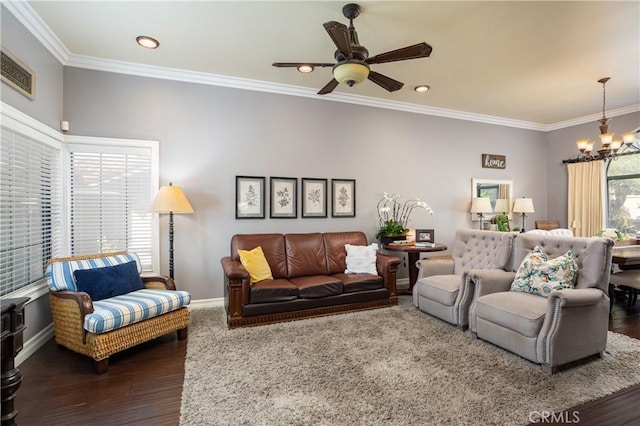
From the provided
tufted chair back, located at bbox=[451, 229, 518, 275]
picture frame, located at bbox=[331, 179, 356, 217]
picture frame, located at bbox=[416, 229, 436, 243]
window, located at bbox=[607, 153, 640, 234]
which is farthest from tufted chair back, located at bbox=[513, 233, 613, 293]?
window, located at bbox=[607, 153, 640, 234]

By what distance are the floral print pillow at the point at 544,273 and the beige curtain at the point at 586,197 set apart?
148 inches

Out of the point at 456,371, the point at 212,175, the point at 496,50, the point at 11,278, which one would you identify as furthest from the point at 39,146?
the point at 496,50

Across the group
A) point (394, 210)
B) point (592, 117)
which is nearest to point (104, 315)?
point (394, 210)

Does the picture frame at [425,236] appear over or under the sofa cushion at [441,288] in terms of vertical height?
over

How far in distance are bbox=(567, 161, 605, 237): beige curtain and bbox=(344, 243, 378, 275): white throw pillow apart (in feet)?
14.6

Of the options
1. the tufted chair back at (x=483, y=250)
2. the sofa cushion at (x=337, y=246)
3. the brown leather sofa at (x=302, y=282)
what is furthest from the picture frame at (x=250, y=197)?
the tufted chair back at (x=483, y=250)

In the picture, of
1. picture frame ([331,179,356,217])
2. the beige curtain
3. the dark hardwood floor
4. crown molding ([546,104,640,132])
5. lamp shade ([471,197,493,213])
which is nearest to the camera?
the dark hardwood floor

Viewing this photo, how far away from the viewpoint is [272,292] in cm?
356

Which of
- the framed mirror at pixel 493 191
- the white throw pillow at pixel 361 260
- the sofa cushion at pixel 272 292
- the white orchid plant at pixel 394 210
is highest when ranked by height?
the framed mirror at pixel 493 191

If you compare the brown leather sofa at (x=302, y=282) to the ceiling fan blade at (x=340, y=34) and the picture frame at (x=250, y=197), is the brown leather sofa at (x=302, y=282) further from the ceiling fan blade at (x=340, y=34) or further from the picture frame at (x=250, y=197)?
the ceiling fan blade at (x=340, y=34)

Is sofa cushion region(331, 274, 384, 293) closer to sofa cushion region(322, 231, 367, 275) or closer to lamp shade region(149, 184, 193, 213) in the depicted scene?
sofa cushion region(322, 231, 367, 275)

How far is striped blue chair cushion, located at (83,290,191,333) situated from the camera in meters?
2.54

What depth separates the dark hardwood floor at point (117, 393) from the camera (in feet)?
6.63

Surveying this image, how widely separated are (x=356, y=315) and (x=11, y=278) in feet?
11.0
